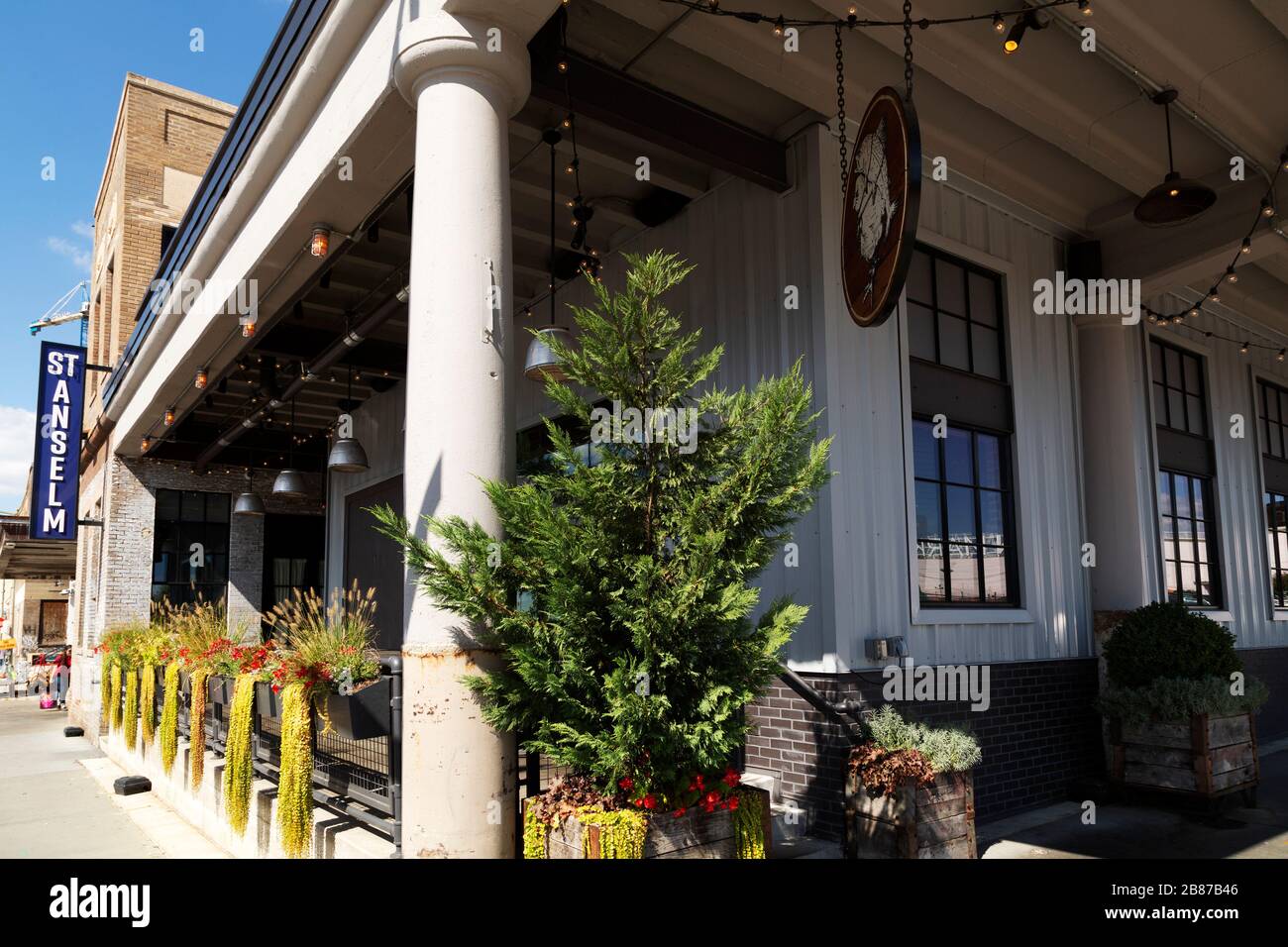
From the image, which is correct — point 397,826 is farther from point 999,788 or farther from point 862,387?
point 999,788

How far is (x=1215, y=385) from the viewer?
11.2 m

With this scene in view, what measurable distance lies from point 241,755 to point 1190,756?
7.33 metres

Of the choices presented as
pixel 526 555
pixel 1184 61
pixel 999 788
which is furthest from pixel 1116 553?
pixel 526 555

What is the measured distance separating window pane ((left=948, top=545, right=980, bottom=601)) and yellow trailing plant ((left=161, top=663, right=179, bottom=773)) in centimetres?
742

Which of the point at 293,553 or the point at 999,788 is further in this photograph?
the point at 293,553

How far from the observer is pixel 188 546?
51.5ft

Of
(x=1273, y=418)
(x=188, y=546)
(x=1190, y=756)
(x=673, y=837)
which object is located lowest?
(x=1190, y=756)

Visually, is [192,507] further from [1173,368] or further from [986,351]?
[1173,368]

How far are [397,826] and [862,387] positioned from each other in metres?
4.34

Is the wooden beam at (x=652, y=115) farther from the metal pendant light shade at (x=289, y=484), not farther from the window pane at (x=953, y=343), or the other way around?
the metal pendant light shade at (x=289, y=484)

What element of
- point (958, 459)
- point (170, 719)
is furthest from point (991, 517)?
point (170, 719)

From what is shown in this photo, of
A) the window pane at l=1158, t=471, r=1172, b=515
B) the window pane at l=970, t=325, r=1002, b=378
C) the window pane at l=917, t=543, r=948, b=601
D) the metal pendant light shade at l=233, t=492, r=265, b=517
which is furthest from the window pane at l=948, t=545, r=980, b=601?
the metal pendant light shade at l=233, t=492, r=265, b=517

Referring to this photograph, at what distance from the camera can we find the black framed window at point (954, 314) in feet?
24.8

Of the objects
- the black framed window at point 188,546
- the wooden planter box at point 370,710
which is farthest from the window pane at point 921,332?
the black framed window at point 188,546
